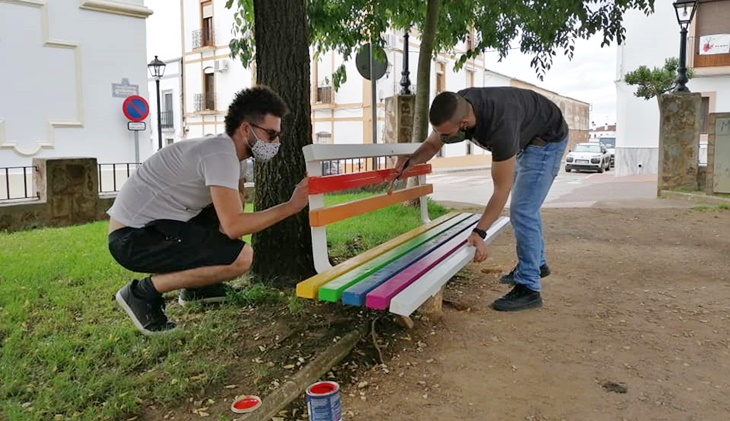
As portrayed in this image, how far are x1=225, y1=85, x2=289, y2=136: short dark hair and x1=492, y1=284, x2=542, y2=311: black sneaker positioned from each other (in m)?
1.91

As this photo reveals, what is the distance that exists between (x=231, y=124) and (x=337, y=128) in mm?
26796

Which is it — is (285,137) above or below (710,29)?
below

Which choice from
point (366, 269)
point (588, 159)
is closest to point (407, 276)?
point (366, 269)

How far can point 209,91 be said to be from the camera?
1325 inches

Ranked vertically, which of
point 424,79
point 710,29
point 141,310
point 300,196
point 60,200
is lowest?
point 141,310

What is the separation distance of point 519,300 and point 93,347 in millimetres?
2568

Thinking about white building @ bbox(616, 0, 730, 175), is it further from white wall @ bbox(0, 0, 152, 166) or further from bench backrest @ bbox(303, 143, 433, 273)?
bench backrest @ bbox(303, 143, 433, 273)

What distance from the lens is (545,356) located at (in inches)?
125

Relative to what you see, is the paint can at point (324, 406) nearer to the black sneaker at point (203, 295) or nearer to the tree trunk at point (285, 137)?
the black sneaker at point (203, 295)

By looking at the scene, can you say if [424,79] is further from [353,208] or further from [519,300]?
[353,208]

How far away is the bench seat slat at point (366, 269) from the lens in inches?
104

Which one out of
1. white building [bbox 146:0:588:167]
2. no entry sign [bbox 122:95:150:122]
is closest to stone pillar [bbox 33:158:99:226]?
no entry sign [bbox 122:95:150:122]

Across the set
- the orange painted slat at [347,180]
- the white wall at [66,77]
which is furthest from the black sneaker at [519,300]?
the white wall at [66,77]

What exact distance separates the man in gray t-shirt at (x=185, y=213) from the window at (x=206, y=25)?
31.6 m
